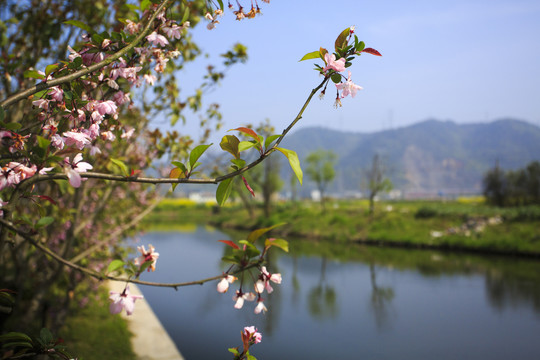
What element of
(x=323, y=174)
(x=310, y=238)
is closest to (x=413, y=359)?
(x=310, y=238)

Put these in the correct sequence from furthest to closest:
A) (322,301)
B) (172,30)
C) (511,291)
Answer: (511,291)
(322,301)
(172,30)

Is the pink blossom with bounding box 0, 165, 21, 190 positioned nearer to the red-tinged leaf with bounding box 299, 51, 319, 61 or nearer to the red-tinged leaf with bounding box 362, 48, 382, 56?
the red-tinged leaf with bounding box 299, 51, 319, 61

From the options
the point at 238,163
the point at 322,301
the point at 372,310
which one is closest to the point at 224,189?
the point at 238,163

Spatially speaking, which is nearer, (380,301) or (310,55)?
(310,55)

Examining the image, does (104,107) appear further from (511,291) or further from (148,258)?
(511,291)

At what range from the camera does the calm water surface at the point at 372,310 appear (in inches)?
257

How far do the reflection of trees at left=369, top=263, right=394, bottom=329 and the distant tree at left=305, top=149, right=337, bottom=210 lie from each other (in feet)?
72.4

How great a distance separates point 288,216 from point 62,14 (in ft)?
71.6

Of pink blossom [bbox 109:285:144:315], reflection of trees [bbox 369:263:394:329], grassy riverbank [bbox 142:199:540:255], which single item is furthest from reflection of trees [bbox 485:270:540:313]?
pink blossom [bbox 109:285:144:315]

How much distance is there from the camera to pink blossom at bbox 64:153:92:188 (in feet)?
2.74

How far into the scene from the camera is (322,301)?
9.27 metres

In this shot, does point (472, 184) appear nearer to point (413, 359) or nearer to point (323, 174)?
point (323, 174)

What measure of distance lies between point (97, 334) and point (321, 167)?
29.7m

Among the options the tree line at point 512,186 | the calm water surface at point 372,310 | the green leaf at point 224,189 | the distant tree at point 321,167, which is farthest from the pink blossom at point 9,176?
the distant tree at point 321,167
